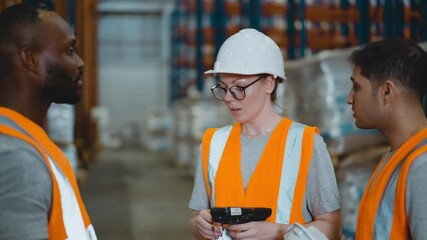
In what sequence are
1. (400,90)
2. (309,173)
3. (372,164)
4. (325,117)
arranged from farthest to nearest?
(325,117), (372,164), (309,173), (400,90)

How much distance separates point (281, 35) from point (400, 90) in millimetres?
9064

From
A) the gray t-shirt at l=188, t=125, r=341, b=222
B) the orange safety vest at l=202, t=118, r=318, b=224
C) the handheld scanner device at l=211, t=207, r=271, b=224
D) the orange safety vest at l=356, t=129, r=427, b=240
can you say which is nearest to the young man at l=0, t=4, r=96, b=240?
the handheld scanner device at l=211, t=207, r=271, b=224

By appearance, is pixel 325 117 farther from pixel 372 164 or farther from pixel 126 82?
pixel 126 82

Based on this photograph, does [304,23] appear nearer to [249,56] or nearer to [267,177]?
[249,56]

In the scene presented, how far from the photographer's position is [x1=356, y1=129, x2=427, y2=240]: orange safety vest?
1.63 meters

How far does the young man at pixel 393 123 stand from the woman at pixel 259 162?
0.25 metres

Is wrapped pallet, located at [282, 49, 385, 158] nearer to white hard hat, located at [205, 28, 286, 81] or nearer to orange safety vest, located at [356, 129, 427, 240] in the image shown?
white hard hat, located at [205, 28, 286, 81]

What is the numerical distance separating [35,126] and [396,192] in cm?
106

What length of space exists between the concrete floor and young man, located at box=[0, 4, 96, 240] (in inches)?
191

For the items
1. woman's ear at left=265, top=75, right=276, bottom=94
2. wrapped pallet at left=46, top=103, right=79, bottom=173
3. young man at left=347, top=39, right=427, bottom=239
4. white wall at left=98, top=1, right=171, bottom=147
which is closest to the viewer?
young man at left=347, top=39, right=427, bottom=239

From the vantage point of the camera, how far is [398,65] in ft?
5.88

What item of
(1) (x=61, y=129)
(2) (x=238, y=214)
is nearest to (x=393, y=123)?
(2) (x=238, y=214)

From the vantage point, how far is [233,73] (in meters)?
2.19

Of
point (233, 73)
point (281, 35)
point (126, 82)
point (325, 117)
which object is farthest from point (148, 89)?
point (233, 73)
